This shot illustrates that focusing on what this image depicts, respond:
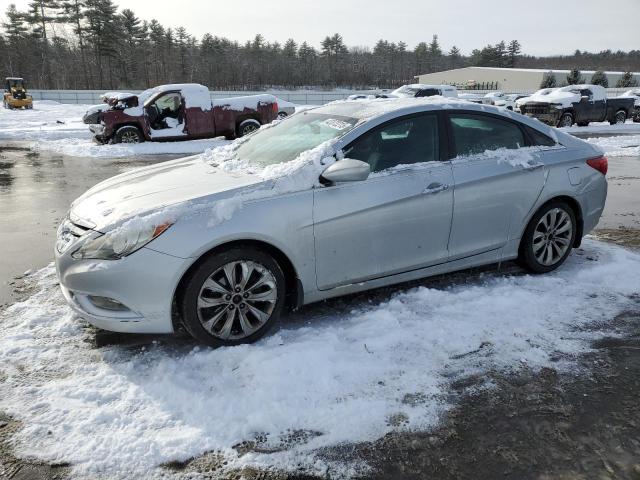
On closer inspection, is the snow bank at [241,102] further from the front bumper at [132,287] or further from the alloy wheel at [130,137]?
the front bumper at [132,287]

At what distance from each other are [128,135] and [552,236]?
14.6m

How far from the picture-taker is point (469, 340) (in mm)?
3607

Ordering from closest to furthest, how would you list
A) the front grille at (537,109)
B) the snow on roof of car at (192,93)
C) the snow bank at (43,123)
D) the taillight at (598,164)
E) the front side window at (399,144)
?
the front side window at (399,144) < the taillight at (598,164) < the snow on roof of car at (192,93) < the snow bank at (43,123) < the front grille at (537,109)

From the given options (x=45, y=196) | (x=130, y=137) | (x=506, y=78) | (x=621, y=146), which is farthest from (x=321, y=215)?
(x=506, y=78)

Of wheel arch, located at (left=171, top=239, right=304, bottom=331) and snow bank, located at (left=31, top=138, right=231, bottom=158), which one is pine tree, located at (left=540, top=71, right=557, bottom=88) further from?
wheel arch, located at (left=171, top=239, right=304, bottom=331)

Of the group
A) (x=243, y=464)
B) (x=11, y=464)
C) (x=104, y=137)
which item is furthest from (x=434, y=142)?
(x=104, y=137)

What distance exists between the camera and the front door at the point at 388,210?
373 centimetres

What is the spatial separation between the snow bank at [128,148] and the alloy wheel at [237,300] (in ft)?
38.6

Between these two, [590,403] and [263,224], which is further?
[263,224]

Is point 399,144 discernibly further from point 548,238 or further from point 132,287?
point 132,287

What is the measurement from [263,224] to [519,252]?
103 inches

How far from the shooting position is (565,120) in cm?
2270

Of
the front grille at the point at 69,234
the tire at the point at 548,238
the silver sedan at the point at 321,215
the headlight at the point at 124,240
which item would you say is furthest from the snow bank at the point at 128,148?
the headlight at the point at 124,240

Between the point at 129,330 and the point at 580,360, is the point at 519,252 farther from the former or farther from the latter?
the point at 129,330
